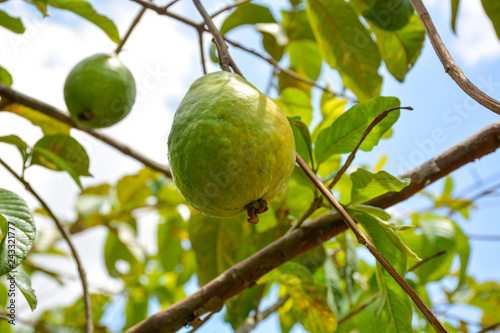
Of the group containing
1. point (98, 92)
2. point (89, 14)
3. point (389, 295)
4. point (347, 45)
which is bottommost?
point (389, 295)

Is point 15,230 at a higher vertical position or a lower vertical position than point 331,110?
lower

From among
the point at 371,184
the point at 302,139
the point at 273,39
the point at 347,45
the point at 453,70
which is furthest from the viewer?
the point at 273,39

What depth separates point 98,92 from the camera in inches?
54.9

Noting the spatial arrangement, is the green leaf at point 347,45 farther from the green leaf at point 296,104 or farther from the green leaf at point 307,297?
the green leaf at point 307,297

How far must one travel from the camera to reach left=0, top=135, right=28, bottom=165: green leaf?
4.12ft

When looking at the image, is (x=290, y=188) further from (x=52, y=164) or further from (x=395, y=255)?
(x=52, y=164)

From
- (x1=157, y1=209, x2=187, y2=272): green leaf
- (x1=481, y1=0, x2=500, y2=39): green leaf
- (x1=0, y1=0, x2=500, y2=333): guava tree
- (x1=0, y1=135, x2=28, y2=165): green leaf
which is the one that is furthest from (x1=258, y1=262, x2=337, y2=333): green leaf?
(x1=157, y1=209, x2=187, y2=272): green leaf

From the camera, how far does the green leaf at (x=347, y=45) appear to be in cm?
157

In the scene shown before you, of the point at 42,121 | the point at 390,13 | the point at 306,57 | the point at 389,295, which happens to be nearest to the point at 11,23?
the point at 42,121

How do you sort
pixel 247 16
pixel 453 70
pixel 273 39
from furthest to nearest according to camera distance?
pixel 273 39
pixel 247 16
pixel 453 70

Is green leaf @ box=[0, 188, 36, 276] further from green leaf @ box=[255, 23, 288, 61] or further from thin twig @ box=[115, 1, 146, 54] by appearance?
green leaf @ box=[255, 23, 288, 61]

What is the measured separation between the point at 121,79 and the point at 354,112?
0.79 meters

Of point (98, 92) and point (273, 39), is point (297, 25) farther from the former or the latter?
point (98, 92)

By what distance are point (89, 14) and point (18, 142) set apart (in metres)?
0.53
